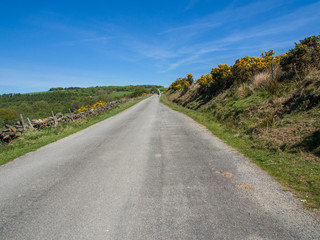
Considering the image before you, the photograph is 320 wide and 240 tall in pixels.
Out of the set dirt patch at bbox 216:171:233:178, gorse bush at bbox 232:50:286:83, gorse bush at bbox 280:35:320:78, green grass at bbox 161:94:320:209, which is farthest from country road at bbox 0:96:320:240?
gorse bush at bbox 232:50:286:83

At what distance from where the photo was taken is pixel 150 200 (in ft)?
10.5

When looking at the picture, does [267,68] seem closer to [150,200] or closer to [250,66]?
[250,66]

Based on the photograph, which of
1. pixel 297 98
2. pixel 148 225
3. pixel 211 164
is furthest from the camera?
pixel 297 98

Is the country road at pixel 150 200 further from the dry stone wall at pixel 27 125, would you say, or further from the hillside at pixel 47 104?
the hillside at pixel 47 104

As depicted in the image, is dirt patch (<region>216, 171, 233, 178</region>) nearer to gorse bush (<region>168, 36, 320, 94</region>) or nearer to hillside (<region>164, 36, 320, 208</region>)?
hillside (<region>164, 36, 320, 208</region>)

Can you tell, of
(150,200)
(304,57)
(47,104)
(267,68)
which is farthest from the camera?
(47,104)

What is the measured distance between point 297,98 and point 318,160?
12.6 feet

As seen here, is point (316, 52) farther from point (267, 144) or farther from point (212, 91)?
point (212, 91)

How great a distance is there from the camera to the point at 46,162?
227 inches

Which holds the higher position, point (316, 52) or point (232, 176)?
point (316, 52)

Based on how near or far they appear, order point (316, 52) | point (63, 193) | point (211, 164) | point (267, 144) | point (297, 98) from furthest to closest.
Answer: point (316, 52), point (297, 98), point (267, 144), point (211, 164), point (63, 193)

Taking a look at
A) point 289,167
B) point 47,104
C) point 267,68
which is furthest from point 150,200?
point 47,104

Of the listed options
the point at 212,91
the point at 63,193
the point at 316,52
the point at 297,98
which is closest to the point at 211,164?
the point at 63,193

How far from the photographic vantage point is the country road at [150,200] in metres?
2.44
